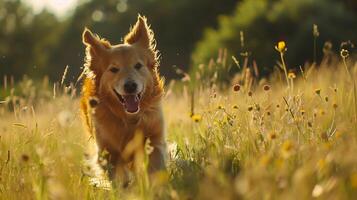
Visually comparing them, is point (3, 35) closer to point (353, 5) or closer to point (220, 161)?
point (353, 5)

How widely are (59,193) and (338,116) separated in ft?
12.8

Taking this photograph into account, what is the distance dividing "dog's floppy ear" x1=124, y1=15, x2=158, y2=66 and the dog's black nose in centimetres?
80

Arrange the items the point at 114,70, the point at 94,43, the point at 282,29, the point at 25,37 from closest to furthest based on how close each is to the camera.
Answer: the point at 114,70, the point at 94,43, the point at 282,29, the point at 25,37

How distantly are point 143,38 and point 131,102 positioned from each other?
0.91 m

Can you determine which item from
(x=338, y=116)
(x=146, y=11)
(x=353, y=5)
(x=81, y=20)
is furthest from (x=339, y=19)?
(x=81, y=20)

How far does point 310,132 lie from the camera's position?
4.76m

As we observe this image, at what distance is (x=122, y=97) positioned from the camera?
19.6 ft

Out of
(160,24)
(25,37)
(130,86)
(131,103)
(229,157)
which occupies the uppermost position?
(25,37)

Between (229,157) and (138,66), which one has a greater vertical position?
(138,66)

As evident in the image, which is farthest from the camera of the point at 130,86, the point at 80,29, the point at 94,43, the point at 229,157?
the point at 80,29

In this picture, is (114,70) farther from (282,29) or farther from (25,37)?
(25,37)

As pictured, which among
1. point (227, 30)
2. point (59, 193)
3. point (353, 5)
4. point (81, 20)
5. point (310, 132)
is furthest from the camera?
point (81, 20)

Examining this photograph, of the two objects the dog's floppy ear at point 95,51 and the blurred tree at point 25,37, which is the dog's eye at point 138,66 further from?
the blurred tree at point 25,37

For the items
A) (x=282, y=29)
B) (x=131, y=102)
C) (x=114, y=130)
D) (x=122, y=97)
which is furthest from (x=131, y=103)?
(x=282, y=29)
